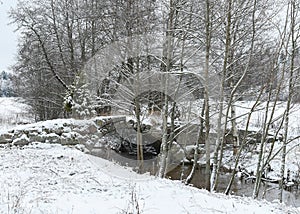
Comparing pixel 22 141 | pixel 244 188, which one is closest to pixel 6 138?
pixel 22 141

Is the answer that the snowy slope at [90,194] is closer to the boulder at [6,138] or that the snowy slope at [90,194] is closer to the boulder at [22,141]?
the boulder at [22,141]

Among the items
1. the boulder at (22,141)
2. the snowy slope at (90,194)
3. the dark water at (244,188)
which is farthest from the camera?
the boulder at (22,141)

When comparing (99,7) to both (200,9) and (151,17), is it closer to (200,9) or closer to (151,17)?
(151,17)

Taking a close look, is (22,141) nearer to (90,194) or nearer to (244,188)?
(90,194)

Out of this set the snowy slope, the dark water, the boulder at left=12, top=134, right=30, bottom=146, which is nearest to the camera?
the snowy slope

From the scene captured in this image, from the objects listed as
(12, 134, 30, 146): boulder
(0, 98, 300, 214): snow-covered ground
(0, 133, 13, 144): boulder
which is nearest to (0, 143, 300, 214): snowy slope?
(0, 98, 300, 214): snow-covered ground

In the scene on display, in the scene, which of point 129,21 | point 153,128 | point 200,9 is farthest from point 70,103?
point 200,9

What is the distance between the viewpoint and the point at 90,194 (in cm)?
487

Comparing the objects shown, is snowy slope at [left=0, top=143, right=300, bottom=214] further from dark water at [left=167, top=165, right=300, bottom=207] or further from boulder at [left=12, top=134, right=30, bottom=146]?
dark water at [left=167, top=165, right=300, bottom=207]

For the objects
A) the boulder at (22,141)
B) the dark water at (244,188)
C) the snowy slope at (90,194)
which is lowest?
the dark water at (244,188)

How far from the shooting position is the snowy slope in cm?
400

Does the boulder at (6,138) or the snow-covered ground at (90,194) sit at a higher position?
the boulder at (6,138)

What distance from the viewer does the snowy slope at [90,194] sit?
400 centimetres

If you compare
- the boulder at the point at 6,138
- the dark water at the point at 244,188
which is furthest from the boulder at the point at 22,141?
the dark water at the point at 244,188
